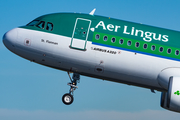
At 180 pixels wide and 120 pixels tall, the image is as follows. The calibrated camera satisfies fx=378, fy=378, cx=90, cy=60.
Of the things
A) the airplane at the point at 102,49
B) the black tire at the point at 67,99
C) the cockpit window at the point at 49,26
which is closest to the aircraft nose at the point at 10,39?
the airplane at the point at 102,49

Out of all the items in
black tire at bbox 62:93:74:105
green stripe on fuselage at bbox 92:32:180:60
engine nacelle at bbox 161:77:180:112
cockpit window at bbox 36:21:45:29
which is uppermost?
cockpit window at bbox 36:21:45:29

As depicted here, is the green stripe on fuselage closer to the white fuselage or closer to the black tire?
the white fuselage

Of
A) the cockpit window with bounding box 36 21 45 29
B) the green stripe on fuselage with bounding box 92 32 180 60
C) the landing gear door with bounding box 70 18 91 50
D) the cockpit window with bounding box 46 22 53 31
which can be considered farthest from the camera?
the cockpit window with bounding box 36 21 45 29

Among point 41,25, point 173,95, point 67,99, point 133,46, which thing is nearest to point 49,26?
point 41,25

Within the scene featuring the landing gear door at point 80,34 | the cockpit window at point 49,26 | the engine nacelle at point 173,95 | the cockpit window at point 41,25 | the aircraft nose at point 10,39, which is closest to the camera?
the engine nacelle at point 173,95

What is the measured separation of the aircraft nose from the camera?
28.6 metres

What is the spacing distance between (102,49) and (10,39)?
7029 mm

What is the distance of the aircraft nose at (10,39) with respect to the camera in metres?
28.6

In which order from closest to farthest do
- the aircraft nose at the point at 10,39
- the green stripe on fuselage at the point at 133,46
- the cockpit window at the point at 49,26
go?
the green stripe on fuselage at the point at 133,46
the aircraft nose at the point at 10,39
the cockpit window at the point at 49,26

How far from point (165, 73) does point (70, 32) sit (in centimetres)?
780

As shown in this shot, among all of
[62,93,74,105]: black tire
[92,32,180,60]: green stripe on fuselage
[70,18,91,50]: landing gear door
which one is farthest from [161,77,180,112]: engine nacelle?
[62,93,74,105]: black tire

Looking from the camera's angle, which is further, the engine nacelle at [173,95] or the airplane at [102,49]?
the airplane at [102,49]

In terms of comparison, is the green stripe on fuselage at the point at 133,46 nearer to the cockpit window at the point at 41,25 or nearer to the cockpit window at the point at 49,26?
the cockpit window at the point at 49,26

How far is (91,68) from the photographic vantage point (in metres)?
28.5
